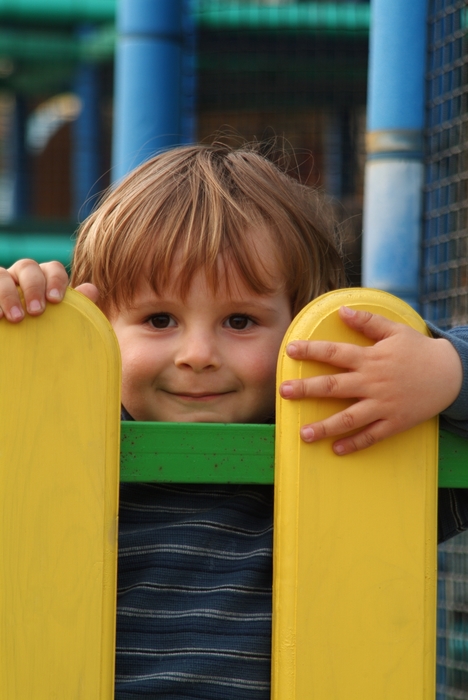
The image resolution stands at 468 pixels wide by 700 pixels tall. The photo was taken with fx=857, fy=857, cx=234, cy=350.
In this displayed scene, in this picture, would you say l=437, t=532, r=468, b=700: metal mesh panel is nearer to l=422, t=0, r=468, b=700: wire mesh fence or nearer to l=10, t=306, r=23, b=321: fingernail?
l=422, t=0, r=468, b=700: wire mesh fence

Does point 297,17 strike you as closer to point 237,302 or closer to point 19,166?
point 19,166

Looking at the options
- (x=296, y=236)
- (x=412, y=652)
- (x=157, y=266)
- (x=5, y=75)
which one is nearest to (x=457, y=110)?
(x=296, y=236)

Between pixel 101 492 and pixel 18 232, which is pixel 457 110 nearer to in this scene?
pixel 101 492

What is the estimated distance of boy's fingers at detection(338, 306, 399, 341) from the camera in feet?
2.99

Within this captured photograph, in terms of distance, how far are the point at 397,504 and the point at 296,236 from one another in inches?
21.4

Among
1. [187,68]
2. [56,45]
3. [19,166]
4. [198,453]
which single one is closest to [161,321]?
[198,453]

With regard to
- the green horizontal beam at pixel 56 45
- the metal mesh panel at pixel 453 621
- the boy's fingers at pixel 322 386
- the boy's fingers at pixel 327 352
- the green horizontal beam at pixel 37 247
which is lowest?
the metal mesh panel at pixel 453 621

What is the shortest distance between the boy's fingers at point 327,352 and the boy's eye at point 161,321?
369 millimetres

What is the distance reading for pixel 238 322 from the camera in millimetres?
1269

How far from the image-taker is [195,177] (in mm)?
1348

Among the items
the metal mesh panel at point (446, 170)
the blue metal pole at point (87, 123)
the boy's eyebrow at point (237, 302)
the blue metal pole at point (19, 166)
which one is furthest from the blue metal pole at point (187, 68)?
the blue metal pole at point (19, 166)

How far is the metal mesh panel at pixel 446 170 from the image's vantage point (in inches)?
76.8

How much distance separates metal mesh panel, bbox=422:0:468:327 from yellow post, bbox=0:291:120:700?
1.23 metres

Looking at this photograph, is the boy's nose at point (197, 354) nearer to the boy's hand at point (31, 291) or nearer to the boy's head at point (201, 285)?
the boy's head at point (201, 285)
